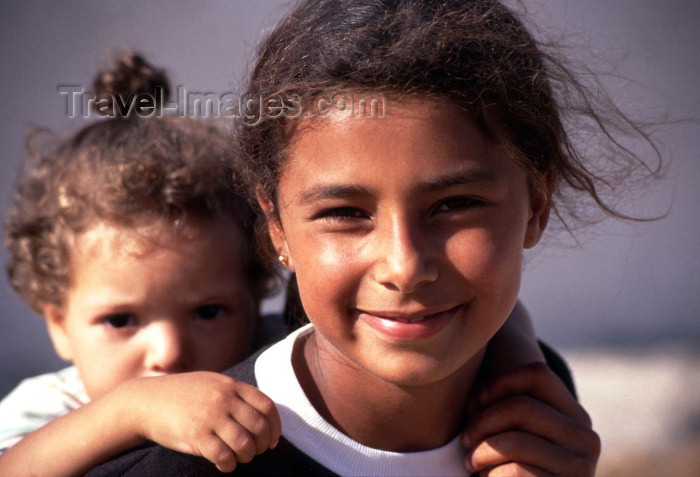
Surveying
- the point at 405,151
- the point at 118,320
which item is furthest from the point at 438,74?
the point at 118,320

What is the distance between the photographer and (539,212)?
193cm

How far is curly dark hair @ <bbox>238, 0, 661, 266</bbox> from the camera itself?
1.69m

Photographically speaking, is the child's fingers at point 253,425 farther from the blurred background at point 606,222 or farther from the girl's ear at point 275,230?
the blurred background at point 606,222

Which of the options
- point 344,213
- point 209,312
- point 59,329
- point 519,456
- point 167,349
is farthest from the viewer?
point 59,329

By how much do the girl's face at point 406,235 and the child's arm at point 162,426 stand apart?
23 centimetres

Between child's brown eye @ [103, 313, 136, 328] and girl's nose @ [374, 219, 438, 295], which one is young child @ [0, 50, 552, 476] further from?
girl's nose @ [374, 219, 438, 295]

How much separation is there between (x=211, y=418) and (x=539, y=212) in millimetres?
813

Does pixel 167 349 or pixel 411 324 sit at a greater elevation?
pixel 411 324

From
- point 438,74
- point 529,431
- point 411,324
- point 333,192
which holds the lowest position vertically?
point 529,431

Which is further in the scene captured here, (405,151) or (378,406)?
(378,406)

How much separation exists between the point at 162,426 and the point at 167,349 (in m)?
0.67

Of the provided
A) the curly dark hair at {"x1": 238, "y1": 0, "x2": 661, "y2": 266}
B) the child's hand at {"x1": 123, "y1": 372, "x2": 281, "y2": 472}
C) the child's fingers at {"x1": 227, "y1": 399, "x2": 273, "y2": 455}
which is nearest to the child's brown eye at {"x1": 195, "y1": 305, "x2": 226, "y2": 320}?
the curly dark hair at {"x1": 238, "y1": 0, "x2": 661, "y2": 266}

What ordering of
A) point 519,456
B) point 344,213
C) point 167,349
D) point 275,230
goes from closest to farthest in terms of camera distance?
point 344,213
point 519,456
point 275,230
point 167,349

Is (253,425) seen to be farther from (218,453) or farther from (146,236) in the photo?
(146,236)
